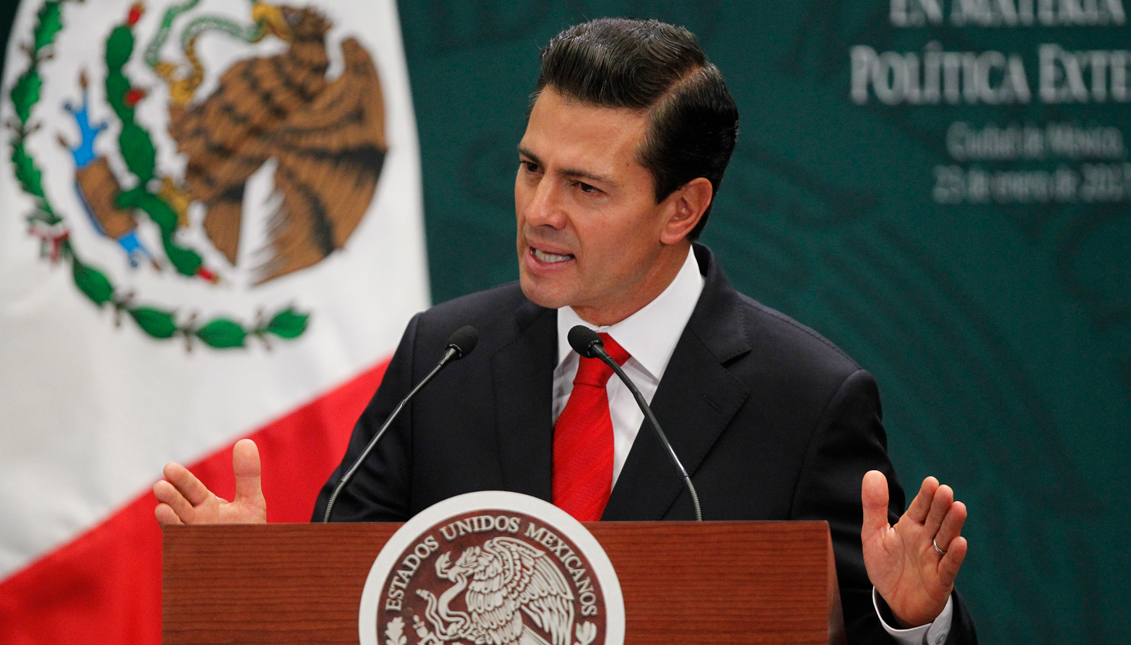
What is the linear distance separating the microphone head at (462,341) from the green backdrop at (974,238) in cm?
162

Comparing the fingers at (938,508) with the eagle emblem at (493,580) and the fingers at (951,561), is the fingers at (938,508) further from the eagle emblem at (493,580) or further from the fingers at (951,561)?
the eagle emblem at (493,580)

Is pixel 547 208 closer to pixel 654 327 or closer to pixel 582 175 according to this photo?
pixel 582 175

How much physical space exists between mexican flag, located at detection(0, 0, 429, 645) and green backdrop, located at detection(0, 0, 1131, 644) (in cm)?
87

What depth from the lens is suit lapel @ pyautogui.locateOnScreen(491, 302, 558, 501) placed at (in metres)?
1.82

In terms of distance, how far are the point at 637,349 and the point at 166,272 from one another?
1.47m

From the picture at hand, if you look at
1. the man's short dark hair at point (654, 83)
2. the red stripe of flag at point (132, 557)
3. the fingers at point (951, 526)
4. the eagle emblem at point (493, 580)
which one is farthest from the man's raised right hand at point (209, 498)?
the red stripe of flag at point (132, 557)

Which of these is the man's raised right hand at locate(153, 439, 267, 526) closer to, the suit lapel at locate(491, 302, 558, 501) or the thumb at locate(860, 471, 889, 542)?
the suit lapel at locate(491, 302, 558, 501)

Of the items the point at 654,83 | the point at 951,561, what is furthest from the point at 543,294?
the point at 951,561

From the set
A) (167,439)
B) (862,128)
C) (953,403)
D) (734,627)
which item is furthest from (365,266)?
(734,627)

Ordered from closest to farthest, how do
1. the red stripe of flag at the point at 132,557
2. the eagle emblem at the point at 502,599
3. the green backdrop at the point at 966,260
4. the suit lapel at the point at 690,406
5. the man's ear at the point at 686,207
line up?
the eagle emblem at the point at 502,599 → the suit lapel at the point at 690,406 → the man's ear at the point at 686,207 → the red stripe of flag at the point at 132,557 → the green backdrop at the point at 966,260

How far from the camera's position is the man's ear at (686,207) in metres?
1.98

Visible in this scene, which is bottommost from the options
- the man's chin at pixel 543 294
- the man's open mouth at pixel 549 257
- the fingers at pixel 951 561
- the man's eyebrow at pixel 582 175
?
the fingers at pixel 951 561

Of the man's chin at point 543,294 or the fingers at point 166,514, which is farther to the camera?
the man's chin at point 543,294

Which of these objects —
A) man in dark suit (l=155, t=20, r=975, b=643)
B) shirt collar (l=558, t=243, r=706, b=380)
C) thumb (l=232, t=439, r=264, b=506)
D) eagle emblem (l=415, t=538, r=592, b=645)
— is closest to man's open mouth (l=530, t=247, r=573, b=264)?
man in dark suit (l=155, t=20, r=975, b=643)
